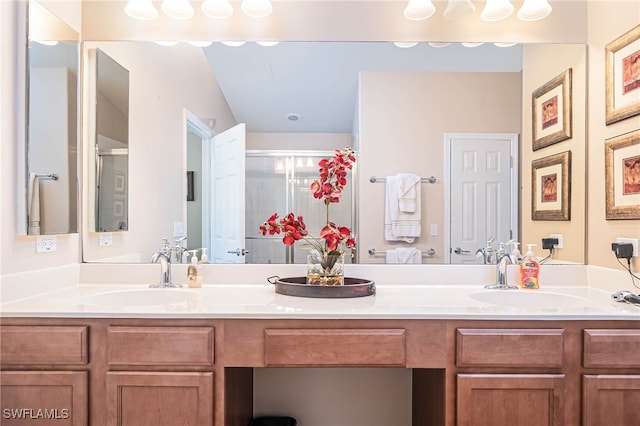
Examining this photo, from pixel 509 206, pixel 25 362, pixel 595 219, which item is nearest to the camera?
pixel 25 362

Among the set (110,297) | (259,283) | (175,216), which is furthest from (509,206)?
(110,297)

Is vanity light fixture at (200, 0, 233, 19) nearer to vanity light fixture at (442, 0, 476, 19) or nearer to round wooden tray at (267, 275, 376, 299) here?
vanity light fixture at (442, 0, 476, 19)

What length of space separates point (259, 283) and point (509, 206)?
132 centimetres

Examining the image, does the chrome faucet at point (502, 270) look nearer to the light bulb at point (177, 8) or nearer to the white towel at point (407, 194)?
the white towel at point (407, 194)

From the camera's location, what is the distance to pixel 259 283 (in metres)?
2.03

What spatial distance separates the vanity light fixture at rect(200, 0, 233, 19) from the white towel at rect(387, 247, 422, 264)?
1421mm

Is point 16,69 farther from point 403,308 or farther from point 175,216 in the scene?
point 403,308

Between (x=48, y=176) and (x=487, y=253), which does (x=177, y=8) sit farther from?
(x=487, y=253)

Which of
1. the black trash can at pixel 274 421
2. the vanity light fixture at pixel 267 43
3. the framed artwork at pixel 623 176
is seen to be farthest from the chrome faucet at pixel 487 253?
the vanity light fixture at pixel 267 43

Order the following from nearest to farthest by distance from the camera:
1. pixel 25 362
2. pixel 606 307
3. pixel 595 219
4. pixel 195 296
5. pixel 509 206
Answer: pixel 25 362
pixel 606 307
pixel 195 296
pixel 595 219
pixel 509 206

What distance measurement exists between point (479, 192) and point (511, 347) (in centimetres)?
88

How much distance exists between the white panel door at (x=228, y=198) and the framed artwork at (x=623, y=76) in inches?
67.7

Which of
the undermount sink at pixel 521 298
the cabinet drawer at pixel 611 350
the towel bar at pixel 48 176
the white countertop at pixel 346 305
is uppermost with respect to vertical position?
the towel bar at pixel 48 176

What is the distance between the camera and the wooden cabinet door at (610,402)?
139 cm
